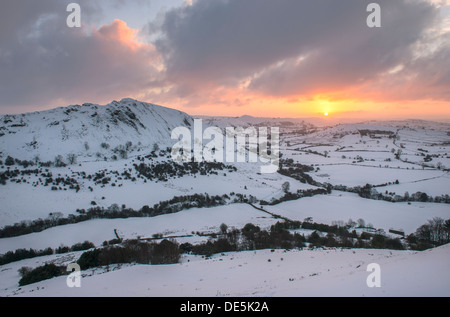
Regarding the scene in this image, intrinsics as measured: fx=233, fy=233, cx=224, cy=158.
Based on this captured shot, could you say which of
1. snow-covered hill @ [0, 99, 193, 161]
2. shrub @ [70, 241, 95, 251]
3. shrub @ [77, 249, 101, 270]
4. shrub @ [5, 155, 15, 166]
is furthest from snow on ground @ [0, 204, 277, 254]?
snow-covered hill @ [0, 99, 193, 161]

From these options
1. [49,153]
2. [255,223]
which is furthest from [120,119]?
[255,223]

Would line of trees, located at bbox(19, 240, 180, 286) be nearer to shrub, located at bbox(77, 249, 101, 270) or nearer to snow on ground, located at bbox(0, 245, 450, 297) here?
shrub, located at bbox(77, 249, 101, 270)

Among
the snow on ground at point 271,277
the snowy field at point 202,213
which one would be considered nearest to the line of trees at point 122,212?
the snowy field at point 202,213

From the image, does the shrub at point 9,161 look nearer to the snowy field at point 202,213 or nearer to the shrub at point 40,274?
the snowy field at point 202,213

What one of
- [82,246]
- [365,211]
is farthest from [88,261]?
[365,211]

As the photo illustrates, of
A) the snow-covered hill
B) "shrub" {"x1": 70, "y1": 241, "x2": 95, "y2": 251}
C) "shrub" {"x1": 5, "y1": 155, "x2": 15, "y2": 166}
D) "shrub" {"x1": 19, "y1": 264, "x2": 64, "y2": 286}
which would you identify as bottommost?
"shrub" {"x1": 70, "y1": 241, "x2": 95, "y2": 251}
